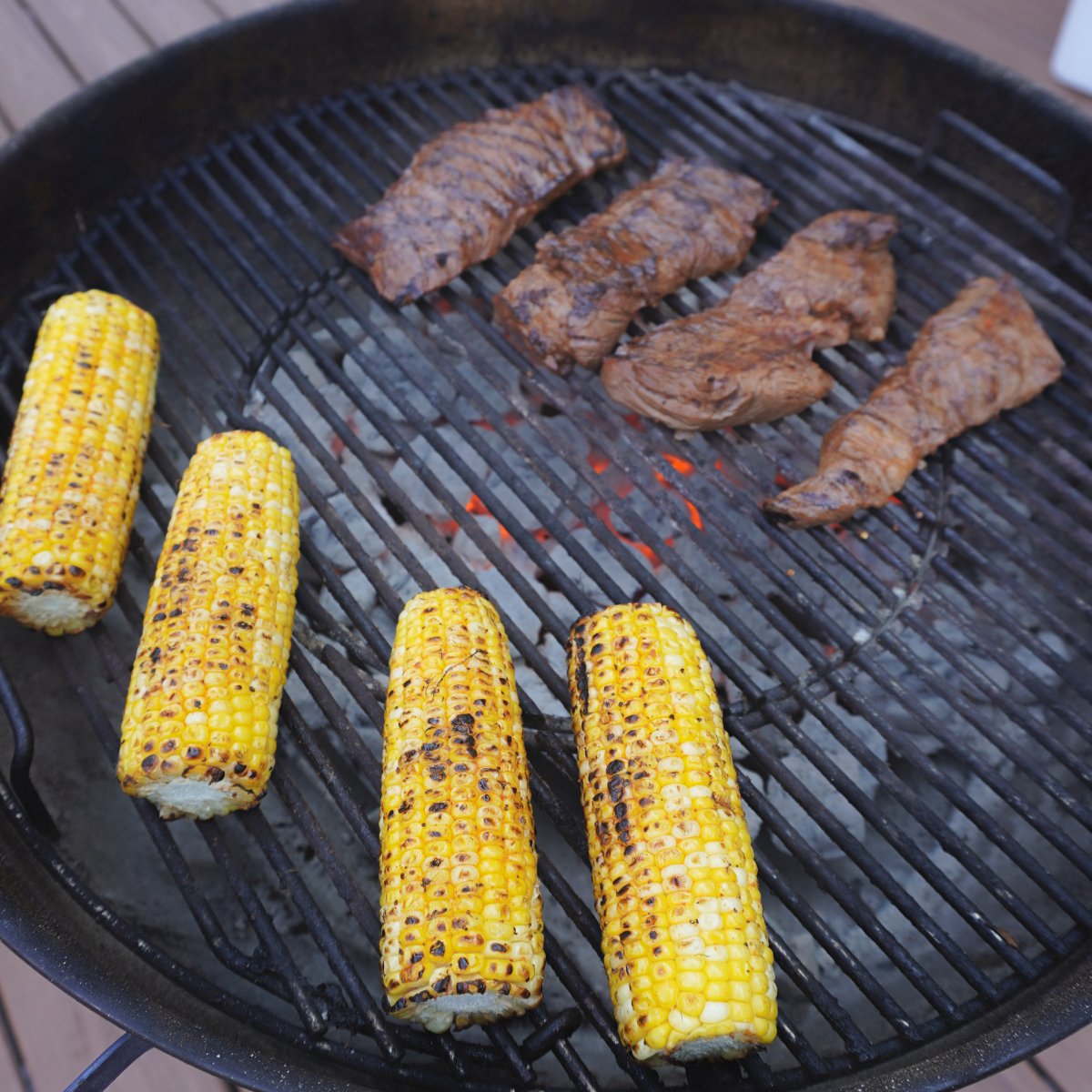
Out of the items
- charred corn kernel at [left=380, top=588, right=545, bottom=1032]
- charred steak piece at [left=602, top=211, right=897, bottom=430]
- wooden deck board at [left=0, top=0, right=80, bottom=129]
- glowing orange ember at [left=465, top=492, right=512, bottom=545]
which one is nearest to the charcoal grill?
glowing orange ember at [left=465, top=492, right=512, bottom=545]

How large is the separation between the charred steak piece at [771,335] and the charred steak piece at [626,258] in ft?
0.51

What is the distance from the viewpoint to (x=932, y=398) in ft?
9.93

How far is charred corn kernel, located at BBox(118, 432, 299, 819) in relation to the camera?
210 cm

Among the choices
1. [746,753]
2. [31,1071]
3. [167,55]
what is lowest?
[31,1071]

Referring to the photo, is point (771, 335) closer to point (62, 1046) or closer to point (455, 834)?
point (455, 834)

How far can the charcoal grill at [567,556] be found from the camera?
2.15 meters

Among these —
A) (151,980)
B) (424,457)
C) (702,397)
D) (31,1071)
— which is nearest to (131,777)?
(151,980)

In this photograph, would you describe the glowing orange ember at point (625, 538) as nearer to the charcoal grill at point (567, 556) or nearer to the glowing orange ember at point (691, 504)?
the charcoal grill at point (567, 556)

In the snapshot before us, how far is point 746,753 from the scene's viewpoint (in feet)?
8.96

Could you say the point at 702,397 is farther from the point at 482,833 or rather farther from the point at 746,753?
the point at 482,833

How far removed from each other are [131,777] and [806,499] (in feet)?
6.77

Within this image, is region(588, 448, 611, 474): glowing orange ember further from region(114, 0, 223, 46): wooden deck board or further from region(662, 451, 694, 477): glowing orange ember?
region(114, 0, 223, 46): wooden deck board

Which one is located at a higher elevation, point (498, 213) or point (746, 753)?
point (498, 213)

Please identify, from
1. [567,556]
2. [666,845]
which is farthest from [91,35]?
[666,845]
